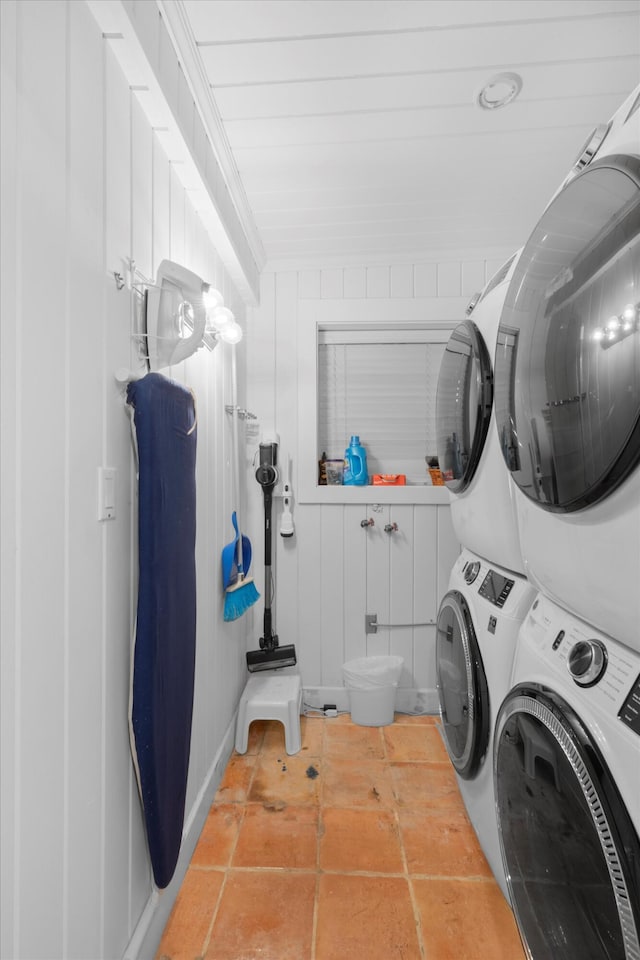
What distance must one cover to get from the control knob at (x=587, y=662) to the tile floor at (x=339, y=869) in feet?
3.31

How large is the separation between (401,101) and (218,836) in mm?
2459

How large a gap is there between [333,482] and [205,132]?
1568 mm

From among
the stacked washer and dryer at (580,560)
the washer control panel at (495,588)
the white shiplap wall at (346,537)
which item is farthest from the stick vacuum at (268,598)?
the stacked washer and dryer at (580,560)

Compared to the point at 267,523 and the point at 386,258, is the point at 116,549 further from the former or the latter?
the point at 386,258

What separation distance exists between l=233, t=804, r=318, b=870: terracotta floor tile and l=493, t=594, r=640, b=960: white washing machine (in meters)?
0.78

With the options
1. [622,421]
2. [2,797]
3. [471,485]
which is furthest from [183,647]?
[622,421]

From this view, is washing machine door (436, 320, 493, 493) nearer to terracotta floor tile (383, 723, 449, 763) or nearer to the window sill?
the window sill

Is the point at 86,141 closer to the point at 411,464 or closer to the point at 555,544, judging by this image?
the point at 555,544

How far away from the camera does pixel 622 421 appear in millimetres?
577

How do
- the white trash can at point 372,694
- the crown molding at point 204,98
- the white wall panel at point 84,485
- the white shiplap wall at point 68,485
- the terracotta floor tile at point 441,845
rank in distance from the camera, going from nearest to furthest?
the white shiplap wall at point 68,485
the white wall panel at point 84,485
the crown molding at point 204,98
the terracotta floor tile at point 441,845
the white trash can at point 372,694

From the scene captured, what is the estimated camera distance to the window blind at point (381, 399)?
2459 millimetres

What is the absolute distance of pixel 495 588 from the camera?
125 centimetres

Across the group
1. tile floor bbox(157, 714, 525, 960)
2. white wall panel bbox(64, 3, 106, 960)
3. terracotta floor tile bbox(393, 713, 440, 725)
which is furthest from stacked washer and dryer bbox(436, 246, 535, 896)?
white wall panel bbox(64, 3, 106, 960)

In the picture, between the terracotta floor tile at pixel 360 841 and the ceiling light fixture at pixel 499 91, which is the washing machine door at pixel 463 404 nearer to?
the ceiling light fixture at pixel 499 91
